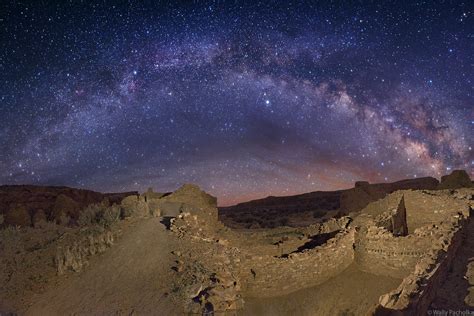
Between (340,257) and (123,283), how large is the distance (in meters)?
7.01

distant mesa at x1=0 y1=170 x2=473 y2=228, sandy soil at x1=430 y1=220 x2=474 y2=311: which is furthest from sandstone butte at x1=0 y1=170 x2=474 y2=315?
distant mesa at x1=0 y1=170 x2=473 y2=228

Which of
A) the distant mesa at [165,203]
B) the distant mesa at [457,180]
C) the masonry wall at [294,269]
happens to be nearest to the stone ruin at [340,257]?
the masonry wall at [294,269]

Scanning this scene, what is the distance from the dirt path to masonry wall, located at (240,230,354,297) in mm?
2526

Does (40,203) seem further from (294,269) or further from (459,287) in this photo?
(459,287)

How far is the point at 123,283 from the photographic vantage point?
10078mm

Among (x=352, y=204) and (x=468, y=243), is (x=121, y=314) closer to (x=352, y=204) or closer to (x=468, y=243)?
(x=468, y=243)

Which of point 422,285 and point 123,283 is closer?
point 422,285

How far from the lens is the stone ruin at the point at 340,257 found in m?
8.59

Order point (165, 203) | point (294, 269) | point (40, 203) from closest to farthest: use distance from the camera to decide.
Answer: point (294, 269), point (165, 203), point (40, 203)

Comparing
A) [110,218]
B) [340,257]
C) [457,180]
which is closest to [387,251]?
[340,257]

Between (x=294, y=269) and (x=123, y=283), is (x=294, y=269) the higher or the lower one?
the lower one

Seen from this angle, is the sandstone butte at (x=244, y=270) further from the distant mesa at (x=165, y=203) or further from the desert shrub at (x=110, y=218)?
the distant mesa at (x=165, y=203)

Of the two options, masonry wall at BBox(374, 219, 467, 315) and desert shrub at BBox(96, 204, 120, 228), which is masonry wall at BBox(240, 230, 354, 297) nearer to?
masonry wall at BBox(374, 219, 467, 315)

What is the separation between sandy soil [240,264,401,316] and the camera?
1107cm
